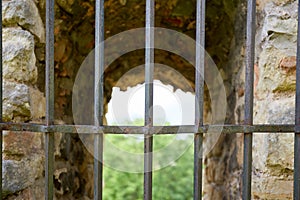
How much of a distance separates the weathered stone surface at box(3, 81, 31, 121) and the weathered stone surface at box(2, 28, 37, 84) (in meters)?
0.02

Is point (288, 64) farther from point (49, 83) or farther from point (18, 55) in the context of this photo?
point (18, 55)

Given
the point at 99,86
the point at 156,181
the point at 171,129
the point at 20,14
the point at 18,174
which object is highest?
the point at 20,14

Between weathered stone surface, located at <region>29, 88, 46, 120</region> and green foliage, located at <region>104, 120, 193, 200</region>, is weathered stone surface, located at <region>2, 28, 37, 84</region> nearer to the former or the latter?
weathered stone surface, located at <region>29, 88, 46, 120</region>

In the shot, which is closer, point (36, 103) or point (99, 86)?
point (99, 86)

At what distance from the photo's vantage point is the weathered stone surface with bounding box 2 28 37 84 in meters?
1.07

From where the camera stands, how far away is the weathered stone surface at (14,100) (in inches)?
41.7

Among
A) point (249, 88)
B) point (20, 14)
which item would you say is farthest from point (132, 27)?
point (249, 88)

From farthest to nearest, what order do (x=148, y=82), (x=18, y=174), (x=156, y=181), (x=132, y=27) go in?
(x=156, y=181) → (x=132, y=27) → (x=18, y=174) → (x=148, y=82)

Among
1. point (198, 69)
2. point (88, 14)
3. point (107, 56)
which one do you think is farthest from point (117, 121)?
point (198, 69)

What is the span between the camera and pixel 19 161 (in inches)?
42.4

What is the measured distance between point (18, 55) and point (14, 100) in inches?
5.3

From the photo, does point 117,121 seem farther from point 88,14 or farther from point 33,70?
point 33,70

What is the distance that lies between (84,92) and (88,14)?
358mm

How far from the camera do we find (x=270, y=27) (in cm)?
108
